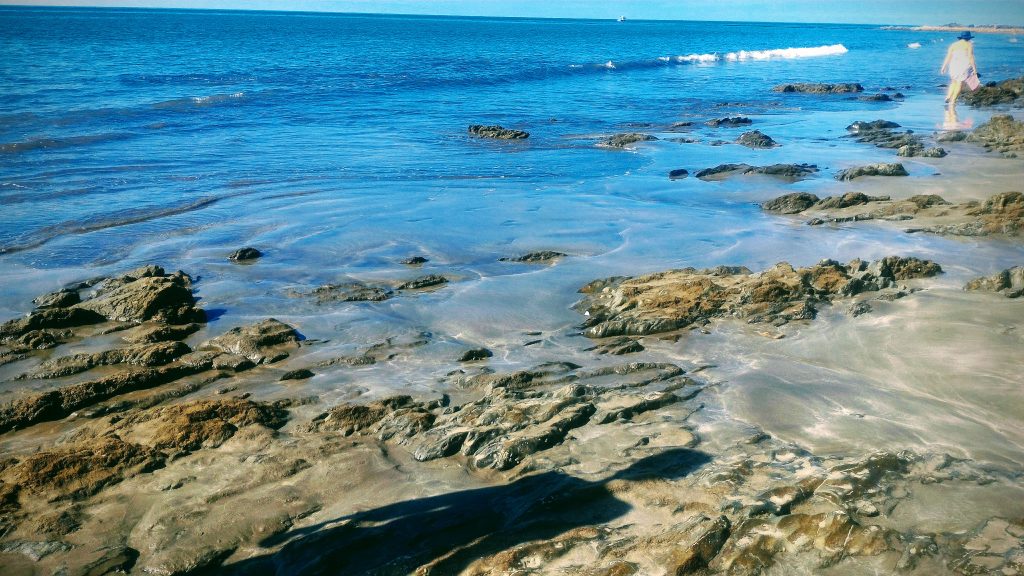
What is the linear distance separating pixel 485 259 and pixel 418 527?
19.4 feet

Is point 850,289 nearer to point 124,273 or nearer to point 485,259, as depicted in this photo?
point 485,259

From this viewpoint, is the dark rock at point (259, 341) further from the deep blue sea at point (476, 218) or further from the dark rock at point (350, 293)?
the dark rock at point (350, 293)

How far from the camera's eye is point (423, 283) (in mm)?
8625

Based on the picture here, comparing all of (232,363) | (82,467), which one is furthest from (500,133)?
(82,467)

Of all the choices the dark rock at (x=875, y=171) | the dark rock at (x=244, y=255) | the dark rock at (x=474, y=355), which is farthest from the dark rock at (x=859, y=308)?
the dark rock at (x=875, y=171)

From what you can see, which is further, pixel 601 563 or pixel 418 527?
pixel 418 527

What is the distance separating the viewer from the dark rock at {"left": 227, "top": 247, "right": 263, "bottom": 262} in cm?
979

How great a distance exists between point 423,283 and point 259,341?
2.27 metres

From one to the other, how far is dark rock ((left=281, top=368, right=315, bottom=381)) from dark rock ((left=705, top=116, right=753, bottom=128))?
63.0 feet

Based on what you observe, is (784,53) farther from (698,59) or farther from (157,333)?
(157,333)

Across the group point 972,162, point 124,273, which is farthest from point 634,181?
point 124,273

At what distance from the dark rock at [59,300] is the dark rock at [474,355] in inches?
181

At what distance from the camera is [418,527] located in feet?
13.3

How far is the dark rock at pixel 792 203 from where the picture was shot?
1166 centimetres
